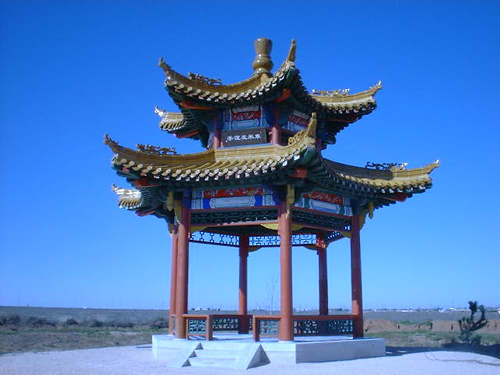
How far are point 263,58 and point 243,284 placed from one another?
1027 cm

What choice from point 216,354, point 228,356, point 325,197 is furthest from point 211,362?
point 325,197

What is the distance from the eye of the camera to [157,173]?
1811cm

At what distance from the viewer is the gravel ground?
1541 cm

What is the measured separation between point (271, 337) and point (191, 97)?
959 centimetres

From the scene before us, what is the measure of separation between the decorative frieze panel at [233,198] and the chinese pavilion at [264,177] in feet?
0.12

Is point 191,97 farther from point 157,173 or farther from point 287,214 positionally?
point 287,214

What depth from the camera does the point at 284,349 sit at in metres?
16.7

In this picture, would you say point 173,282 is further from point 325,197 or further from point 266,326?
point 325,197

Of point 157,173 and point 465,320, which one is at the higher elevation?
point 157,173

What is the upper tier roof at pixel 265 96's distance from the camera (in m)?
19.2

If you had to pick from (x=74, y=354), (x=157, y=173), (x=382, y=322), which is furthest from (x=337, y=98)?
(x=382, y=322)

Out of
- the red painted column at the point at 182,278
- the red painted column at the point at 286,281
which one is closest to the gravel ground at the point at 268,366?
the red painted column at the point at 286,281

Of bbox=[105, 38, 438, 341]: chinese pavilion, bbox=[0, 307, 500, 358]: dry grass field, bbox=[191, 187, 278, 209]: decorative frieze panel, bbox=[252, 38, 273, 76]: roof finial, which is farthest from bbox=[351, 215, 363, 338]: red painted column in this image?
bbox=[252, 38, 273, 76]: roof finial

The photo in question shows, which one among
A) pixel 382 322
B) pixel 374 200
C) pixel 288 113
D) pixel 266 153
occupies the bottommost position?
pixel 382 322
